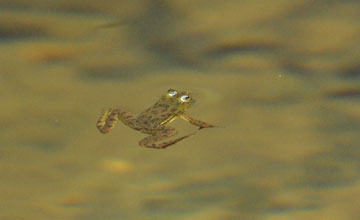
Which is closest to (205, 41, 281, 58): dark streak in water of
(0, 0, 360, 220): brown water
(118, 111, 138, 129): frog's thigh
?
(0, 0, 360, 220): brown water

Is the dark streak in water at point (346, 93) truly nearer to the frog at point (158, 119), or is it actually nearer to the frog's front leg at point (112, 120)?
the frog at point (158, 119)

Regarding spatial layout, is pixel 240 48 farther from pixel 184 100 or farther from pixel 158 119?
pixel 158 119

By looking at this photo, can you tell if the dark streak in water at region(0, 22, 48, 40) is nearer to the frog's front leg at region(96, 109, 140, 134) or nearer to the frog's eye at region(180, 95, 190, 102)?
the frog's front leg at region(96, 109, 140, 134)

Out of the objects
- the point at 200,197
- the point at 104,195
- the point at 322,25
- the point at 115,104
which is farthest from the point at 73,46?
the point at 322,25

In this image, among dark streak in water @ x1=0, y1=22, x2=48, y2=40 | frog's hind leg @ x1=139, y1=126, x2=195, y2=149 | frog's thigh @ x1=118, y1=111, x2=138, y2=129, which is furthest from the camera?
dark streak in water @ x1=0, y1=22, x2=48, y2=40

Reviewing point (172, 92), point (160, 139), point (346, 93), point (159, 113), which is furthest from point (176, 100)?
point (346, 93)

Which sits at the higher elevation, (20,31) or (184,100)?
(20,31)

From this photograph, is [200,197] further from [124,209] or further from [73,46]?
[73,46]

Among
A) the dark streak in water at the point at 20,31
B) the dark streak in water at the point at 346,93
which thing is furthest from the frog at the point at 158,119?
the dark streak in water at the point at 346,93
